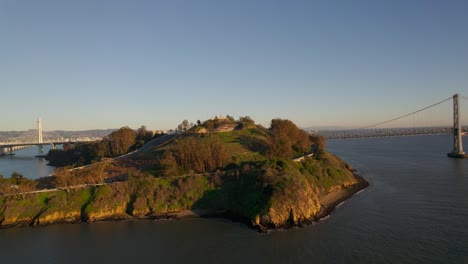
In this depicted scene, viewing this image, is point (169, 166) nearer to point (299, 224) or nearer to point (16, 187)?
point (16, 187)

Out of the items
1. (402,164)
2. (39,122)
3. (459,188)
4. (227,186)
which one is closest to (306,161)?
(227,186)

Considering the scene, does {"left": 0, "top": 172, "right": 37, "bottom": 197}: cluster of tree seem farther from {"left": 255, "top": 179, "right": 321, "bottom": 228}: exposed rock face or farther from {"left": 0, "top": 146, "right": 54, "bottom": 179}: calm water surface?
{"left": 0, "top": 146, "right": 54, "bottom": 179}: calm water surface

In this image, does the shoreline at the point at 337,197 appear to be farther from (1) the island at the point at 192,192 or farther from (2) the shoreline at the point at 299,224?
(1) the island at the point at 192,192

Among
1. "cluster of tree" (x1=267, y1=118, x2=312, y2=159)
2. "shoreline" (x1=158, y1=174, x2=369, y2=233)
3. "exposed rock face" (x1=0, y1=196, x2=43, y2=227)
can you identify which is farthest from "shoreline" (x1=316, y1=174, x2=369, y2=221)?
"exposed rock face" (x1=0, y1=196, x2=43, y2=227)

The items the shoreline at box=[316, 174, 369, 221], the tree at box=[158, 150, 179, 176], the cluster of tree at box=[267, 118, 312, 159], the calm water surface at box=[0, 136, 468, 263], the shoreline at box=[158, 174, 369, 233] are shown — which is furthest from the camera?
the cluster of tree at box=[267, 118, 312, 159]

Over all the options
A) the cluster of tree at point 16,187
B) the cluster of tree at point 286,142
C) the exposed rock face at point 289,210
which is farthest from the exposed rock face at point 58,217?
the cluster of tree at point 286,142
